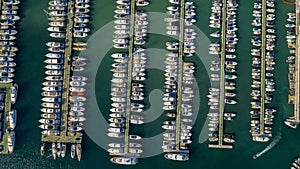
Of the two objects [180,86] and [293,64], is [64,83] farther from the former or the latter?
[293,64]

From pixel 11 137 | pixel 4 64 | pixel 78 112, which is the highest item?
pixel 4 64

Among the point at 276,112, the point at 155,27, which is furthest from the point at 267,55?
the point at 155,27

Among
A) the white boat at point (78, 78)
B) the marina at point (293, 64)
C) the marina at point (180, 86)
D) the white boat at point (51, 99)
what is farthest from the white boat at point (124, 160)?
the marina at point (293, 64)

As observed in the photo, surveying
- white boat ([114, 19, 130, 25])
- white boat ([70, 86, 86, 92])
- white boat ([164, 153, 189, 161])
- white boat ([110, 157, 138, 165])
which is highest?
white boat ([114, 19, 130, 25])

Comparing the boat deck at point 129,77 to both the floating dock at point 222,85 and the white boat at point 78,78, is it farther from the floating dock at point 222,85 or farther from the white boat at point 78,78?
the floating dock at point 222,85

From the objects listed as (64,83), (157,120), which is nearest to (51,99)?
(64,83)

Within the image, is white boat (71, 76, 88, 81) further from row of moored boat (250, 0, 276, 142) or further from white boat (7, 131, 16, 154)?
row of moored boat (250, 0, 276, 142)

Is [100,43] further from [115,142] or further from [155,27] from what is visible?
[115,142]

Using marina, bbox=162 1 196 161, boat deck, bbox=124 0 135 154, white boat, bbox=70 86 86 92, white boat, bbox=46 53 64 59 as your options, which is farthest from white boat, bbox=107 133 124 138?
white boat, bbox=46 53 64 59
